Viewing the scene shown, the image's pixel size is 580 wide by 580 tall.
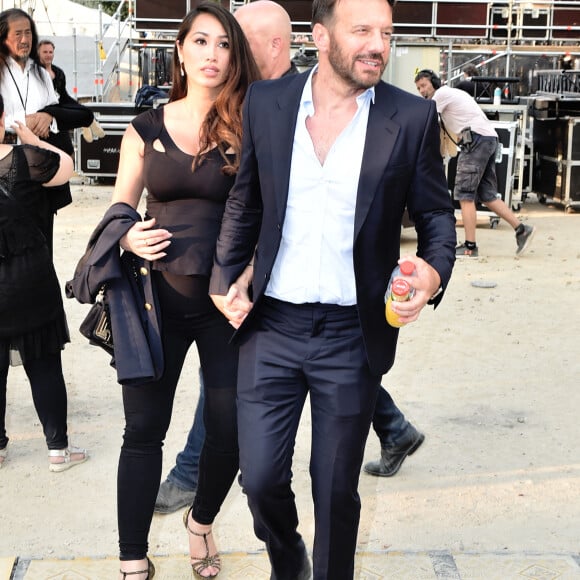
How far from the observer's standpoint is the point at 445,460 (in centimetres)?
483

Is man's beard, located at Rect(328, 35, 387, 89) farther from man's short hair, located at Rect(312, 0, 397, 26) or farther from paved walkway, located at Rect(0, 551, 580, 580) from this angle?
paved walkway, located at Rect(0, 551, 580, 580)

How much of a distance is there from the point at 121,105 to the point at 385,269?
13894mm

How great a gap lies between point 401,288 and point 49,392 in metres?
2.47

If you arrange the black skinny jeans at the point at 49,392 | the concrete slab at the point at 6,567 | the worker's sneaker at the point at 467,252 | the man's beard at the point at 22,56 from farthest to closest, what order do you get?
the worker's sneaker at the point at 467,252 → the man's beard at the point at 22,56 → the black skinny jeans at the point at 49,392 → the concrete slab at the point at 6,567

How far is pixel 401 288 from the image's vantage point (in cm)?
263

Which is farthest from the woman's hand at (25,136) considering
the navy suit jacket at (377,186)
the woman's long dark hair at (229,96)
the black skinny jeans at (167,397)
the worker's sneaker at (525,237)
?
Result: the worker's sneaker at (525,237)

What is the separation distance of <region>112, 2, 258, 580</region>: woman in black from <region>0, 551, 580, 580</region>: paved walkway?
0.27 meters

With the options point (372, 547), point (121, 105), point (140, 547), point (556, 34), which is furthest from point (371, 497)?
point (556, 34)

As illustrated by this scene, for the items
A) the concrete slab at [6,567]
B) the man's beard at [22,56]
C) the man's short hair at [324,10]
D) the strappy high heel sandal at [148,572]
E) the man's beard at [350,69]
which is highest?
the man's beard at [22,56]

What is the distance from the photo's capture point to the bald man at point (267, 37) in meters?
4.06

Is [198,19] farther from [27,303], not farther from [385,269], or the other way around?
[27,303]

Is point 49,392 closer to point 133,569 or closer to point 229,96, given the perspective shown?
point 133,569

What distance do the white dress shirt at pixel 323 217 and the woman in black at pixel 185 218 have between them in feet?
1.34

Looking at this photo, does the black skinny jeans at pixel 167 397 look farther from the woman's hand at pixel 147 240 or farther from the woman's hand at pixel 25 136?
the woman's hand at pixel 25 136
